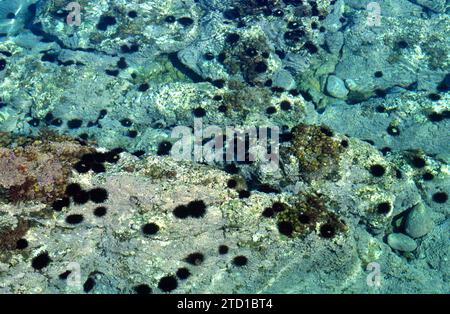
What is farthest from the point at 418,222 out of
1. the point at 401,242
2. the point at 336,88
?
the point at 336,88

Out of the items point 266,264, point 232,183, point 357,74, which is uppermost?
point 232,183

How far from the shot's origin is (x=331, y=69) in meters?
18.2

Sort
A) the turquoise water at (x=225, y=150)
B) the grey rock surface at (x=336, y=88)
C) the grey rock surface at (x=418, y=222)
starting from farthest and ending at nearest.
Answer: the grey rock surface at (x=336, y=88) → the grey rock surface at (x=418, y=222) → the turquoise water at (x=225, y=150)

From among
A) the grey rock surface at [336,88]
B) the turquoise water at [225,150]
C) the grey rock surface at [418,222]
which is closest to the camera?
the turquoise water at [225,150]

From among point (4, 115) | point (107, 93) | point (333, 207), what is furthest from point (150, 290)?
point (4, 115)

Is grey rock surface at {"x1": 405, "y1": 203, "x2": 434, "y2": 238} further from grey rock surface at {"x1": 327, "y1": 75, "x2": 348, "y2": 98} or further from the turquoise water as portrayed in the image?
grey rock surface at {"x1": 327, "y1": 75, "x2": 348, "y2": 98}

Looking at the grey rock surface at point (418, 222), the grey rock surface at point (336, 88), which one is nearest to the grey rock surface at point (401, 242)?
the grey rock surface at point (418, 222)

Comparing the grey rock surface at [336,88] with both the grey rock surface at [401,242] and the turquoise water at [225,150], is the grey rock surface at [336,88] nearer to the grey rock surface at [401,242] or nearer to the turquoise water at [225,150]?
the turquoise water at [225,150]

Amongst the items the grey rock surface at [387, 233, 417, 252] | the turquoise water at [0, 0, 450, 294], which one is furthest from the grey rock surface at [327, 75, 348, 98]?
the grey rock surface at [387, 233, 417, 252]

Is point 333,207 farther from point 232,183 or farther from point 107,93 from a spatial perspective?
point 107,93

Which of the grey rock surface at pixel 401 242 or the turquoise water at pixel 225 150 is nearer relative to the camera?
the turquoise water at pixel 225 150

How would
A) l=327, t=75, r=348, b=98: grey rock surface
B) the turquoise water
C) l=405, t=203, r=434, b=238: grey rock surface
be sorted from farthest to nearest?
l=327, t=75, r=348, b=98: grey rock surface < l=405, t=203, r=434, b=238: grey rock surface < the turquoise water

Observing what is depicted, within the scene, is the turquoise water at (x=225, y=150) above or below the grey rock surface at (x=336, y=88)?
above

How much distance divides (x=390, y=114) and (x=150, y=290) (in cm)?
1134
